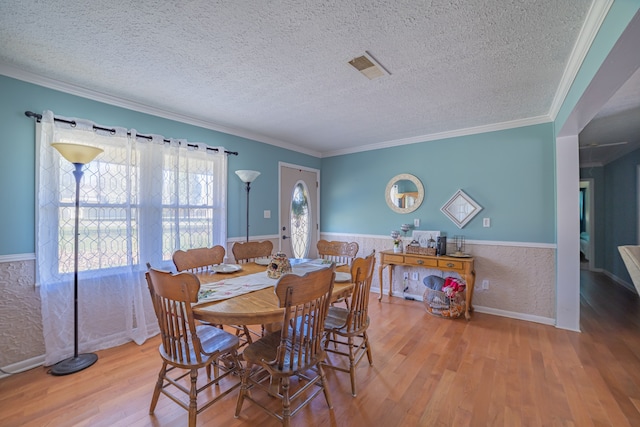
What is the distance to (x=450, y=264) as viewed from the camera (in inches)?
134

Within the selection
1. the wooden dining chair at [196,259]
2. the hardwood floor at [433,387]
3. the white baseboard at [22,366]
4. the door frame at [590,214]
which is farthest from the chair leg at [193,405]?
the door frame at [590,214]

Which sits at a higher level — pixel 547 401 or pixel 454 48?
pixel 454 48

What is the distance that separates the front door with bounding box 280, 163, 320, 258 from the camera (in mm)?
4477

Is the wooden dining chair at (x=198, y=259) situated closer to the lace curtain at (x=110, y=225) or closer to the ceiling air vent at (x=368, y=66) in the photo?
the lace curtain at (x=110, y=225)

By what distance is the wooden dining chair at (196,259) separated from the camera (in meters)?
2.39

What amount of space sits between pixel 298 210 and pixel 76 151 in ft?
10.0

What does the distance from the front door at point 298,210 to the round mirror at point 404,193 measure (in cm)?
135

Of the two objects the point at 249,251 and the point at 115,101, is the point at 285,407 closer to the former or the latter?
the point at 249,251

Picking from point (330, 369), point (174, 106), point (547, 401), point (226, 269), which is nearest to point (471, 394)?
point (547, 401)

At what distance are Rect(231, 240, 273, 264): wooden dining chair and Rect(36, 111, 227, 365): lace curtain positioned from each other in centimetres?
69

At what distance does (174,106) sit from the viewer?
2959mm

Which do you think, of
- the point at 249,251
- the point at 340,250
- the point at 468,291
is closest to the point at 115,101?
the point at 249,251

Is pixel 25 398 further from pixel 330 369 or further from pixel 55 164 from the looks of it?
pixel 330 369

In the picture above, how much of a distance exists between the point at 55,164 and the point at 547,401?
416 cm
